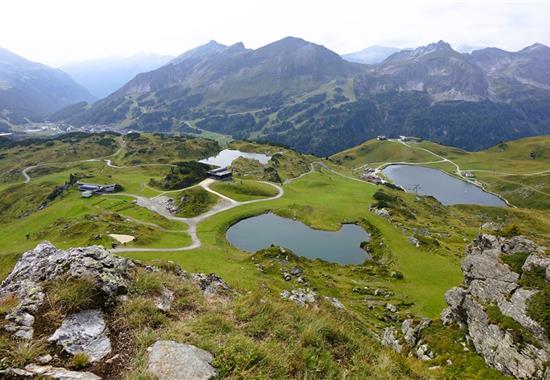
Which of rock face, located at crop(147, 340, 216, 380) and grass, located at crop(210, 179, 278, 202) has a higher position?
rock face, located at crop(147, 340, 216, 380)

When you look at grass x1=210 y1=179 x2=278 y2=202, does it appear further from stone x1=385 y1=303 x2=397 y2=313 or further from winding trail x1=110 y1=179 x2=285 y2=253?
stone x1=385 y1=303 x2=397 y2=313

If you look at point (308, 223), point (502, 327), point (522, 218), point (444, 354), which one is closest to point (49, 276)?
point (444, 354)

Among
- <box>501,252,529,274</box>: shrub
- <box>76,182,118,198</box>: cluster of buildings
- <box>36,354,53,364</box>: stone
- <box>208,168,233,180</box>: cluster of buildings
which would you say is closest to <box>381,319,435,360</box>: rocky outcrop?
<box>501,252,529,274</box>: shrub

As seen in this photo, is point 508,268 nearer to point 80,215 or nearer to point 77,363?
point 77,363

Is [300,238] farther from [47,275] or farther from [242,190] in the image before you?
[47,275]

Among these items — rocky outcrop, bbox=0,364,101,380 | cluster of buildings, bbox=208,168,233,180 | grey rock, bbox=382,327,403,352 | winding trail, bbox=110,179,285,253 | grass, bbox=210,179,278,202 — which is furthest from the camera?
cluster of buildings, bbox=208,168,233,180

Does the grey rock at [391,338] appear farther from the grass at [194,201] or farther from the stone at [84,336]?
the grass at [194,201]
